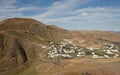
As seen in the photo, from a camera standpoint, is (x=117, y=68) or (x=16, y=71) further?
(x=16, y=71)

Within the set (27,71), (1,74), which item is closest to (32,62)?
(27,71)

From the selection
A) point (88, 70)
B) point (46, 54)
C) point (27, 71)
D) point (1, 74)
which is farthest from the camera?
point (46, 54)

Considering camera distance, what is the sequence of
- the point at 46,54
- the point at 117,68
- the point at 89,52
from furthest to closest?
1. the point at 89,52
2. the point at 46,54
3. the point at 117,68

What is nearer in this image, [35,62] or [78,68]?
[78,68]

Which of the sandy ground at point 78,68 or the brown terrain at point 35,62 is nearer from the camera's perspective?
the sandy ground at point 78,68

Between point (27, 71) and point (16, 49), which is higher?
point (16, 49)

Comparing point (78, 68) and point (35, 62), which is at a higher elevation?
point (35, 62)

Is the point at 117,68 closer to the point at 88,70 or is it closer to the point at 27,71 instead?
the point at 88,70

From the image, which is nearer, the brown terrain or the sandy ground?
the sandy ground
